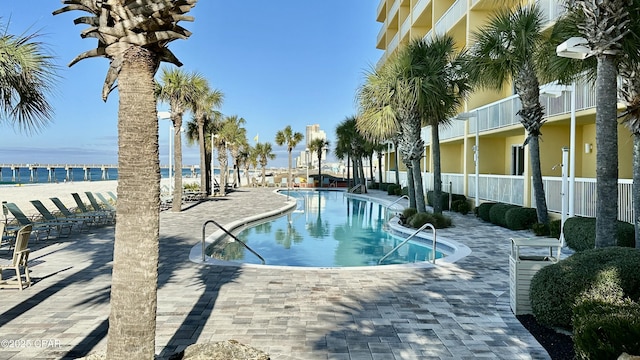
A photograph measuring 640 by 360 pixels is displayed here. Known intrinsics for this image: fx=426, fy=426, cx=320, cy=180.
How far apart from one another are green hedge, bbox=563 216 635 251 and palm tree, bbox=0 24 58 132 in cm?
1205

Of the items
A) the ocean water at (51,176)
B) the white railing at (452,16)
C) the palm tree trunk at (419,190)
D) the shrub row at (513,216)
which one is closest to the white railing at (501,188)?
the shrub row at (513,216)

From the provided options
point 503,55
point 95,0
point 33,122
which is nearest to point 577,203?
point 503,55

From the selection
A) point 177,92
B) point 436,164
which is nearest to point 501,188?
point 436,164

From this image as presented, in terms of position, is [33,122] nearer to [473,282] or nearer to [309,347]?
[309,347]

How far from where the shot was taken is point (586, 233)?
9875 millimetres

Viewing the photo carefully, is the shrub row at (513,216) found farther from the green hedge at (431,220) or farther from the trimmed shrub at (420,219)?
the trimmed shrub at (420,219)

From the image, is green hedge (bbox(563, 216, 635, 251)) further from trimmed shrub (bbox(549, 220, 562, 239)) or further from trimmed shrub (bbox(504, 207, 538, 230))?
trimmed shrub (bbox(504, 207, 538, 230))

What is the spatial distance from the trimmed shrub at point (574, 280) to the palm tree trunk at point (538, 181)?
27.2 feet

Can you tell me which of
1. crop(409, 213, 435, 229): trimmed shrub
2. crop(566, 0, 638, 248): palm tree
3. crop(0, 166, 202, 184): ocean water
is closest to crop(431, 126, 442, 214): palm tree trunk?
crop(409, 213, 435, 229): trimmed shrub

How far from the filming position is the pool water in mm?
11516

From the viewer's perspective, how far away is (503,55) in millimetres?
12078

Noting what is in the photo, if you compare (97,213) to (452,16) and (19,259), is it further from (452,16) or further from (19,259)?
(452,16)

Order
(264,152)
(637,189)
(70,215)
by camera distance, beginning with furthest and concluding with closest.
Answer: (264,152) < (70,215) < (637,189)

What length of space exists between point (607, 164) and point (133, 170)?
6.50 metres
